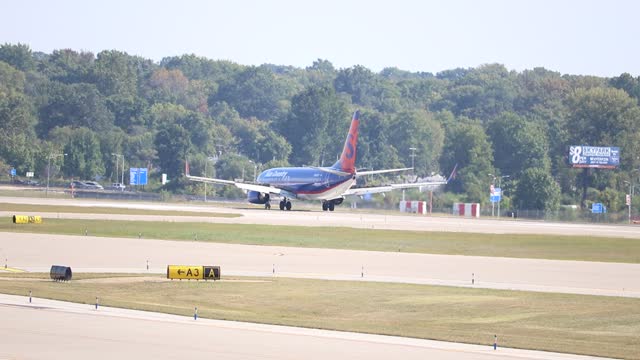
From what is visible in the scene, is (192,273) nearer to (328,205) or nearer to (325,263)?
(325,263)

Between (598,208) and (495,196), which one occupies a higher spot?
(495,196)

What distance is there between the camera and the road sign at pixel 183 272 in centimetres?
5425

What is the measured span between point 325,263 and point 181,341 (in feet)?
103

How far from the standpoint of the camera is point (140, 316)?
1626 inches

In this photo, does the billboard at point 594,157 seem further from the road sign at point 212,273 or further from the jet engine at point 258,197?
the road sign at point 212,273

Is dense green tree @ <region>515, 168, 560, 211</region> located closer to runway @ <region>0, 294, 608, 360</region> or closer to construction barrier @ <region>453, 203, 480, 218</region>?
construction barrier @ <region>453, 203, 480, 218</region>

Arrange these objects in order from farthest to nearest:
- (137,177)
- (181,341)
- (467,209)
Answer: (137,177) < (467,209) < (181,341)

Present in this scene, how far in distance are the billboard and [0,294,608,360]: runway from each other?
133 meters

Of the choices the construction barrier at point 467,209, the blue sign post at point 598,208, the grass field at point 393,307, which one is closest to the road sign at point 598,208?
the blue sign post at point 598,208

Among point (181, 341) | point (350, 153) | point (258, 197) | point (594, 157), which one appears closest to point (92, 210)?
point (258, 197)

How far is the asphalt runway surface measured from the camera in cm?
3481

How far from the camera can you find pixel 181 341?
35875 millimetres

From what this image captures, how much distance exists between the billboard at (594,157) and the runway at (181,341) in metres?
133

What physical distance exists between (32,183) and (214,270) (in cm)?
14761
